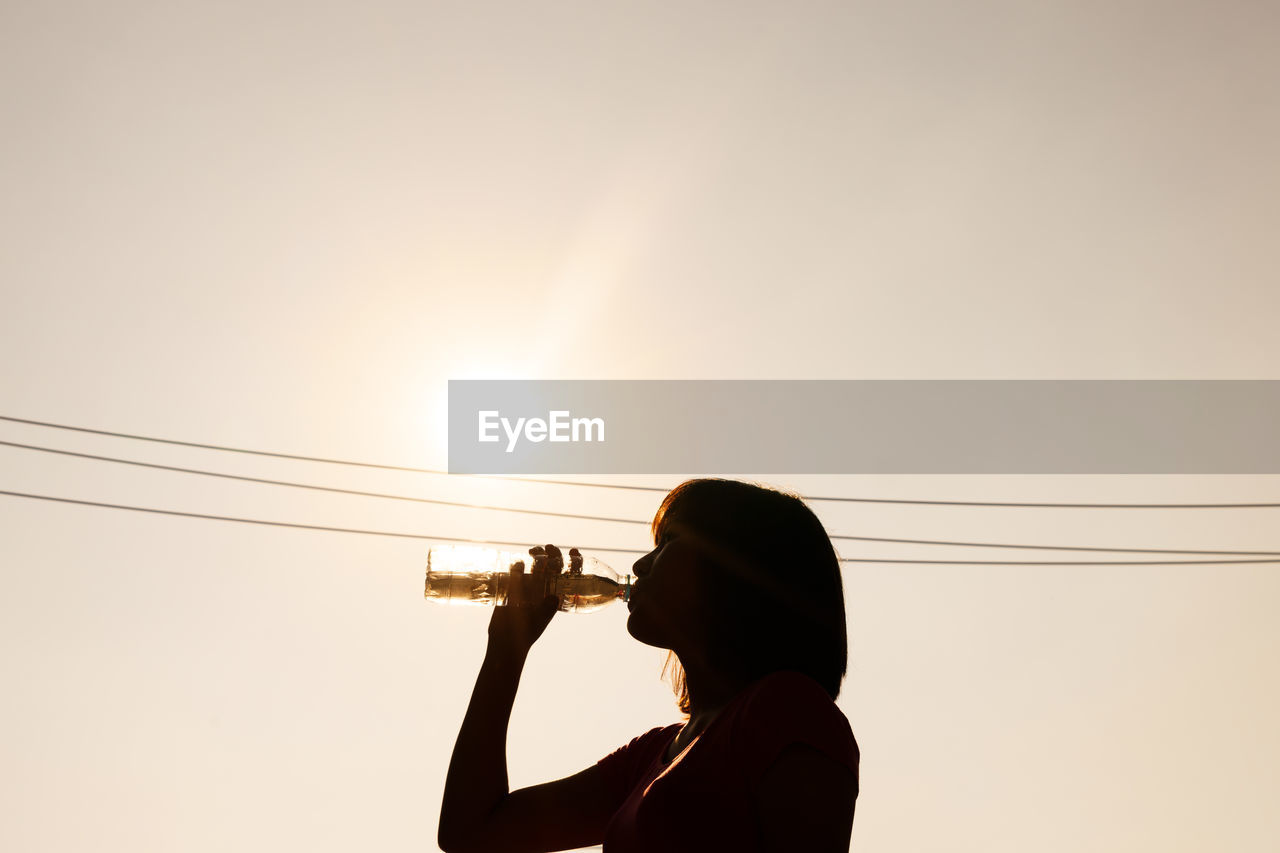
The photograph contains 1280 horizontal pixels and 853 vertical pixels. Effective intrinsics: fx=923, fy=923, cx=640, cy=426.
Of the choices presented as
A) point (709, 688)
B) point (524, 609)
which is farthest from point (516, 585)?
point (709, 688)

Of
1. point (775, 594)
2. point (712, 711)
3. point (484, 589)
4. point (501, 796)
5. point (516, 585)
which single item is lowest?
point (501, 796)

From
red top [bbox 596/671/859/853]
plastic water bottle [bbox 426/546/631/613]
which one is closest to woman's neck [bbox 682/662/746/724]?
red top [bbox 596/671/859/853]

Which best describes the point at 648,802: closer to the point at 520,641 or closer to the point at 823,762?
the point at 823,762

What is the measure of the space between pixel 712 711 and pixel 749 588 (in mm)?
262

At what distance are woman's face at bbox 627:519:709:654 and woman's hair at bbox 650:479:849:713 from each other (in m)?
0.03

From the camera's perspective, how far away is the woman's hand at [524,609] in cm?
216

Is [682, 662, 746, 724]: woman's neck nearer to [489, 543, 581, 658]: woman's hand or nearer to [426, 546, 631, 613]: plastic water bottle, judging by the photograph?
[489, 543, 581, 658]: woman's hand

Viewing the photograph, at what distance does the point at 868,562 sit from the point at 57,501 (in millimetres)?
9899

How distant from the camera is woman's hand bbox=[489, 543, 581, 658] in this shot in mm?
2160

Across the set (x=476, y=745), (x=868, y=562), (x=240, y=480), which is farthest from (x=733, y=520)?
(x=868, y=562)

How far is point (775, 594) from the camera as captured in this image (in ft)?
5.63

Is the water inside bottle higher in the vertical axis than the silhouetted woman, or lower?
higher

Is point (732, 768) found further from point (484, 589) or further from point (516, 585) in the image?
point (484, 589)

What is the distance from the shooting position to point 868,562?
12266 mm
